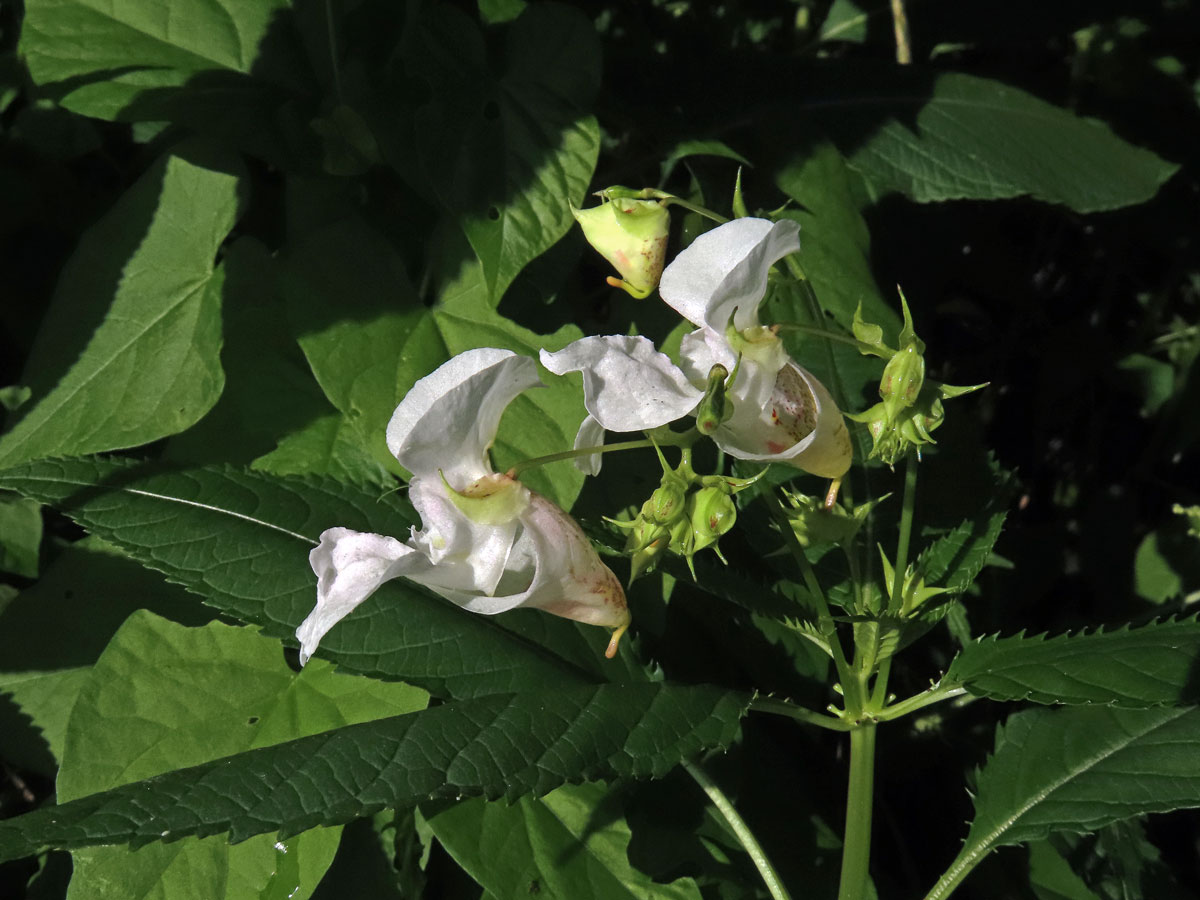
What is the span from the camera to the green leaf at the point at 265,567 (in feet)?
3.59

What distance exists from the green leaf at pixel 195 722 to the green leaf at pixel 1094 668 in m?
0.63

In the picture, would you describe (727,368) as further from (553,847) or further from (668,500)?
(553,847)

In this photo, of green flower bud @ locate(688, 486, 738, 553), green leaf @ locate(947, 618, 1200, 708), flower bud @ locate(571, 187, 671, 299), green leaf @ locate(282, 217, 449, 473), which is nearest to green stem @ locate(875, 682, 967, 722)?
green leaf @ locate(947, 618, 1200, 708)

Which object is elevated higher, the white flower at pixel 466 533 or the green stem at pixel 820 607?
the white flower at pixel 466 533

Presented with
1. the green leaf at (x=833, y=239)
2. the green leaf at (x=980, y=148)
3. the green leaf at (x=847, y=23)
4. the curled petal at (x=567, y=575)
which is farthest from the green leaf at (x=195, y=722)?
the green leaf at (x=847, y=23)

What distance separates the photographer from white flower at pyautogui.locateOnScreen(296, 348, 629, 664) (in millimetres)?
849

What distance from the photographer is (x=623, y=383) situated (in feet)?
2.76

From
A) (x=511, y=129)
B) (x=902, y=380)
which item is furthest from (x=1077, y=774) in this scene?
(x=511, y=129)

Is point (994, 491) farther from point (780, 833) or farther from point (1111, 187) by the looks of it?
point (1111, 187)

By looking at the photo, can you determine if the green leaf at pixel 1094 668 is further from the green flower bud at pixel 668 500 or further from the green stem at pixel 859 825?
the green flower bud at pixel 668 500

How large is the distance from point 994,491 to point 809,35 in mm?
1386

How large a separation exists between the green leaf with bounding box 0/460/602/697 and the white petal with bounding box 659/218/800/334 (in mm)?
423

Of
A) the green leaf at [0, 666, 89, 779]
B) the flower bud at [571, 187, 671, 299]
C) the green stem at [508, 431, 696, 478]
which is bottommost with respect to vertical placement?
the green leaf at [0, 666, 89, 779]

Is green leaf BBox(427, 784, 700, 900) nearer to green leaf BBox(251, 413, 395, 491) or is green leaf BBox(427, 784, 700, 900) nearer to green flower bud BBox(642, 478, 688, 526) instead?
green leaf BBox(251, 413, 395, 491)
